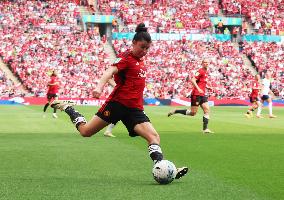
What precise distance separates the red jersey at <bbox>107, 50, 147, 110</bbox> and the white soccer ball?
1.08 metres

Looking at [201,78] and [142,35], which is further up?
[142,35]

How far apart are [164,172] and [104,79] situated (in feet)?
5.32

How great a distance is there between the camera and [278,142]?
17.7m

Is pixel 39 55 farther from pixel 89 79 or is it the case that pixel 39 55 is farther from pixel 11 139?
pixel 11 139

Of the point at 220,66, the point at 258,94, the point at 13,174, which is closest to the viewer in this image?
the point at 13,174

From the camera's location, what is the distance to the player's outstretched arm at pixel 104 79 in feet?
30.8

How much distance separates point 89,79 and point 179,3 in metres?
17.5

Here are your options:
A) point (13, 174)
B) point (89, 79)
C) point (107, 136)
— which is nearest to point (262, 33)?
point (89, 79)

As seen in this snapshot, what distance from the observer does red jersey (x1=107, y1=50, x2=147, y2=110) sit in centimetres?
1009

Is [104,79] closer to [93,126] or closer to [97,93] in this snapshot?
[97,93]

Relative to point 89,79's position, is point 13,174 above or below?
above

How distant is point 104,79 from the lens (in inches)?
380

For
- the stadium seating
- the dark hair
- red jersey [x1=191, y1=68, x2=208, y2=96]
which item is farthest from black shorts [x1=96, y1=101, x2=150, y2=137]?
the stadium seating

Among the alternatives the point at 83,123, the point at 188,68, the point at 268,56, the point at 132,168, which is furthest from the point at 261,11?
the point at 83,123
